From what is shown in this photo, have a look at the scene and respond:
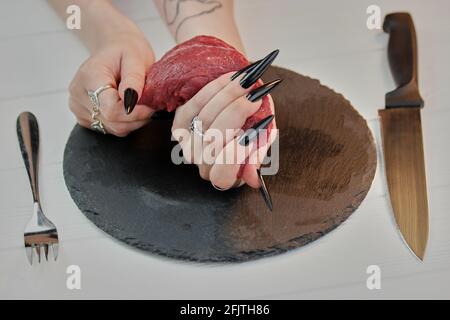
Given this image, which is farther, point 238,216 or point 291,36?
point 291,36

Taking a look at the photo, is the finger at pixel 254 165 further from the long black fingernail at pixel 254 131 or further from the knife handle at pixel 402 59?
the knife handle at pixel 402 59

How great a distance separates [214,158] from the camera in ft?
3.23

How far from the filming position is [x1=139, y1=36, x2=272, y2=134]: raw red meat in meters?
1.01

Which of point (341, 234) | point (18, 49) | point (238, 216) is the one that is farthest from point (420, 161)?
point (18, 49)

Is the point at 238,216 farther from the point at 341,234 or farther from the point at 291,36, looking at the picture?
the point at 291,36

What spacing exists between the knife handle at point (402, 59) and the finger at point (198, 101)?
1.01 feet

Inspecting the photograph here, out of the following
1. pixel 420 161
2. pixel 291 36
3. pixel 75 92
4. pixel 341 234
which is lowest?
pixel 341 234

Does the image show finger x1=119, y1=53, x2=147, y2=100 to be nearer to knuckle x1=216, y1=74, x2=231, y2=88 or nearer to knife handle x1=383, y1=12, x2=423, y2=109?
knuckle x1=216, y1=74, x2=231, y2=88

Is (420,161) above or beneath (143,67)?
beneath

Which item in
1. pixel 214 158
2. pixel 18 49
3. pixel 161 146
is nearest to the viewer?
pixel 214 158

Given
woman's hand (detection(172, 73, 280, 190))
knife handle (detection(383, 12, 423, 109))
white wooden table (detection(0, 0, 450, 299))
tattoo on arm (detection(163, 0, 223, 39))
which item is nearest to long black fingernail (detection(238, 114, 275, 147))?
woman's hand (detection(172, 73, 280, 190))

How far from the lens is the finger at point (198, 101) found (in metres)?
0.98

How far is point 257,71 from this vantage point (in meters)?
0.94

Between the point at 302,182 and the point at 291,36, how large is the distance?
41 cm
